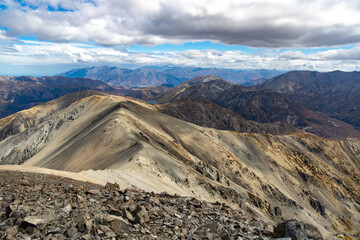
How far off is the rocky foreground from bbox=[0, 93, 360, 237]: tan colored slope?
1514 centimetres

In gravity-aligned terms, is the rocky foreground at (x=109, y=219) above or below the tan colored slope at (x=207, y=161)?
above

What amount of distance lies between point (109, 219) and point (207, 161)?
6257 centimetres

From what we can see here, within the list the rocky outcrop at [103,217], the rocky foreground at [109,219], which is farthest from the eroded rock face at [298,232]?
the rocky outcrop at [103,217]

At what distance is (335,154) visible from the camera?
460 feet

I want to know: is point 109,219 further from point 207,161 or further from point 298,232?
point 207,161

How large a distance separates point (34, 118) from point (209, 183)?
525 feet

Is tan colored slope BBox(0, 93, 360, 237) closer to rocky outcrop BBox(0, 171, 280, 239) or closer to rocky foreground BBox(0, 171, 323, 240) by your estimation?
rocky outcrop BBox(0, 171, 280, 239)

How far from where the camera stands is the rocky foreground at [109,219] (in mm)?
11147

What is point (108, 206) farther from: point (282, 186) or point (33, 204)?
point (282, 186)

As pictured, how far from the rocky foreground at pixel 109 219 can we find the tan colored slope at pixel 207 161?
15.1m

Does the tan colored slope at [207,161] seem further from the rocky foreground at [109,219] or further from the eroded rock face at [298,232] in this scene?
the eroded rock face at [298,232]

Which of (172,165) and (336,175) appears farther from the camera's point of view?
(336,175)

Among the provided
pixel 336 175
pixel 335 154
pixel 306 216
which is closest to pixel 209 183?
pixel 306 216

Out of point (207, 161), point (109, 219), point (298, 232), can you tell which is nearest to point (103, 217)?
point (109, 219)
